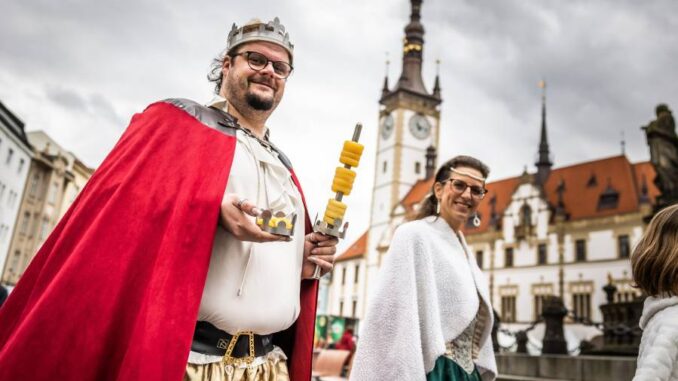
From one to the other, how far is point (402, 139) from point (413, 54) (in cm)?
1145

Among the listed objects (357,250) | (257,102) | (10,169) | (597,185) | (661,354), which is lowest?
(661,354)

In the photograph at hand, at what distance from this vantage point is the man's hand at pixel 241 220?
6.11ft

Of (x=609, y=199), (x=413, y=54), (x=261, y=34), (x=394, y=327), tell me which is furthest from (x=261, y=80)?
(x=413, y=54)

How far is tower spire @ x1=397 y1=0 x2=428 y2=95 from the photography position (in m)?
60.6

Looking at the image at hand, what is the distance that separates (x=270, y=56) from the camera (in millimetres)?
2451

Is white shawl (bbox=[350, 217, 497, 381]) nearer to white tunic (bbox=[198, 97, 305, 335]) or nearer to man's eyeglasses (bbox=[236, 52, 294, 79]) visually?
white tunic (bbox=[198, 97, 305, 335])

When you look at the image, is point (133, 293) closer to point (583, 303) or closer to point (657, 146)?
point (657, 146)

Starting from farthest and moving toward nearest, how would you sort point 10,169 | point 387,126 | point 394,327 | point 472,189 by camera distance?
point 387,126 < point 10,169 < point 472,189 < point 394,327

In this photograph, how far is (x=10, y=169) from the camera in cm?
3647

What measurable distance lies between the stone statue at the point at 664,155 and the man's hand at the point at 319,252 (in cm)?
1130

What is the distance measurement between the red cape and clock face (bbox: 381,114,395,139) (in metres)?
57.2

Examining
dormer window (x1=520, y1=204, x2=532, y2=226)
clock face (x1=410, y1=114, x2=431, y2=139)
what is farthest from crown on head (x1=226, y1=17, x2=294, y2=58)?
clock face (x1=410, y1=114, x2=431, y2=139)

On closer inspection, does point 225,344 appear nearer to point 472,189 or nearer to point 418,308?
point 418,308

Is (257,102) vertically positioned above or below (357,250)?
below
